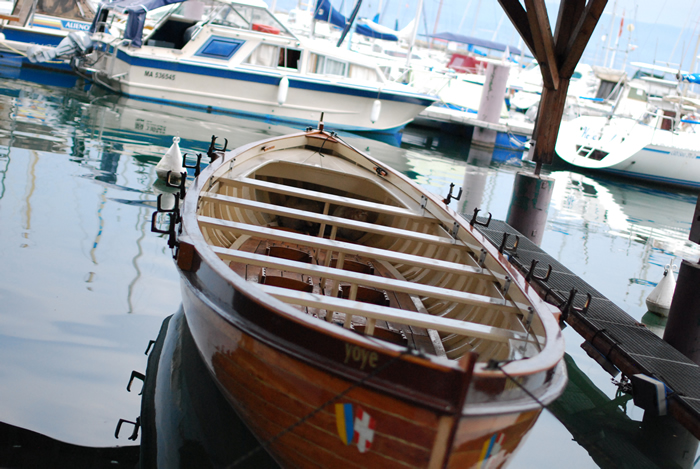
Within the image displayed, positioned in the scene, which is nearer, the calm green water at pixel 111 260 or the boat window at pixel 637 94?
the calm green water at pixel 111 260

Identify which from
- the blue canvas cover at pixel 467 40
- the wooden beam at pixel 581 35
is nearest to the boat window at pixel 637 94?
the wooden beam at pixel 581 35

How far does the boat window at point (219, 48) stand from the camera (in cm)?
1502

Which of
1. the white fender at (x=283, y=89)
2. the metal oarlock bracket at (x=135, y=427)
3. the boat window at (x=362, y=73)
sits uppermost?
the boat window at (x=362, y=73)

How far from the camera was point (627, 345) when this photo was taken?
14.4ft

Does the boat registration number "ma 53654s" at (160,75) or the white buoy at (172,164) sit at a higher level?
the boat registration number "ma 53654s" at (160,75)

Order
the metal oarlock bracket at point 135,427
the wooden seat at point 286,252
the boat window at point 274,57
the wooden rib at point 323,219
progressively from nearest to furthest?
the metal oarlock bracket at point 135,427
the wooden rib at point 323,219
the wooden seat at point 286,252
the boat window at point 274,57

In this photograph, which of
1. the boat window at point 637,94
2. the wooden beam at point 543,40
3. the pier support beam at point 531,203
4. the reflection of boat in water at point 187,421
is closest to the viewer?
the reflection of boat in water at point 187,421

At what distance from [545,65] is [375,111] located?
1007 cm

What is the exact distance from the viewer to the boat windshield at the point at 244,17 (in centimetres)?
1526

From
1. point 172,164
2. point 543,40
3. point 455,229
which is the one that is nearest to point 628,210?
point 543,40

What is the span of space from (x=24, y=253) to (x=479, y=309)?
3799mm

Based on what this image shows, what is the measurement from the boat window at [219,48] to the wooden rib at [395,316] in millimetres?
13301

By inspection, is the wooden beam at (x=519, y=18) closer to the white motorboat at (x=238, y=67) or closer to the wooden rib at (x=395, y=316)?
the wooden rib at (x=395, y=316)

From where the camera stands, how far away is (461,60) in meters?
35.6
